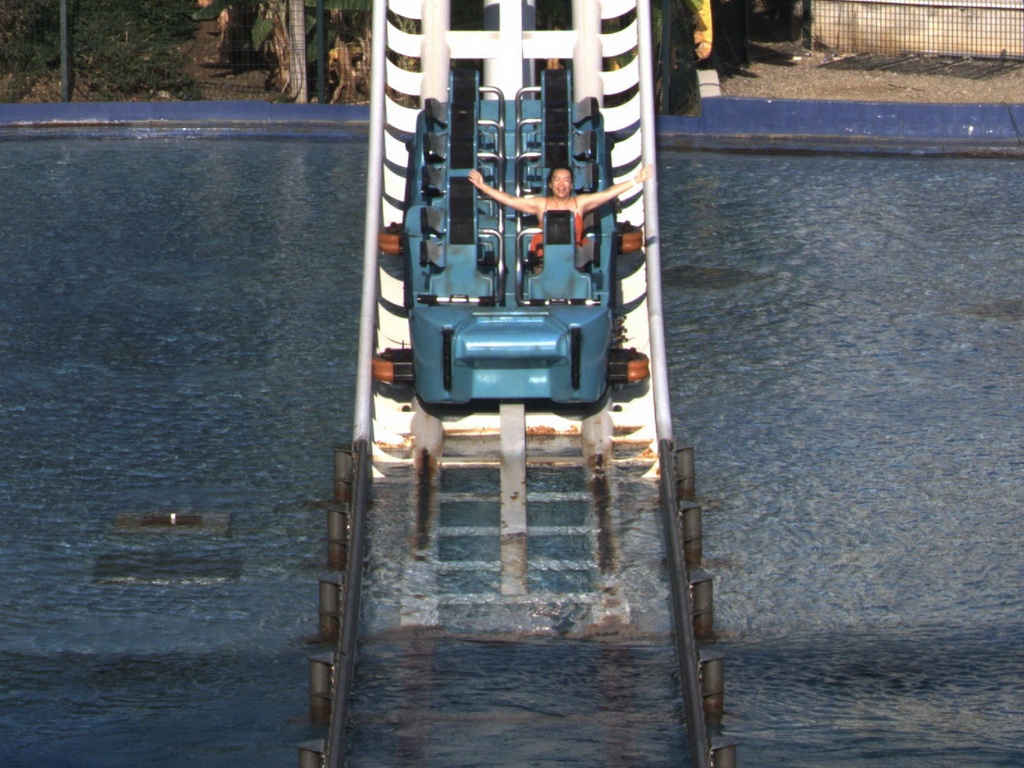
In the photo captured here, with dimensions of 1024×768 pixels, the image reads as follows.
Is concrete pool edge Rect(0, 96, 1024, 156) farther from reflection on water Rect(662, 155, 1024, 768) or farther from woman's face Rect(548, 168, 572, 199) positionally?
woman's face Rect(548, 168, 572, 199)

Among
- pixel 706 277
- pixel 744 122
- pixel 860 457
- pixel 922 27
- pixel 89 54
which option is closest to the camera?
pixel 860 457

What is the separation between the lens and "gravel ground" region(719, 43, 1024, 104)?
70.0ft

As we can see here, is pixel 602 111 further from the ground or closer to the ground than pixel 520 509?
further from the ground

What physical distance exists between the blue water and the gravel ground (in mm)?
3114

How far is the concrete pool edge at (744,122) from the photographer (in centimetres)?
1945

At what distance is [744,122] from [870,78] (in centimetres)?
328

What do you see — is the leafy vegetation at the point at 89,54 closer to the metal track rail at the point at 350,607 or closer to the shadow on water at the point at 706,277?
the shadow on water at the point at 706,277

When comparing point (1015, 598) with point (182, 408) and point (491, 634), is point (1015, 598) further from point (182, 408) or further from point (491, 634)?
point (182, 408)

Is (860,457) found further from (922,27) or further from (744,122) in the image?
(922,27)

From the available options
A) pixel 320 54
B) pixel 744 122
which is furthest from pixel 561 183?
pixel 320 54

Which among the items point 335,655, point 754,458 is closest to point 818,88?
point 754,458

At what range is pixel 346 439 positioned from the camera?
1115 cm

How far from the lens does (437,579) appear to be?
360 inches

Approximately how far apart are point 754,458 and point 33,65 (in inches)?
553
